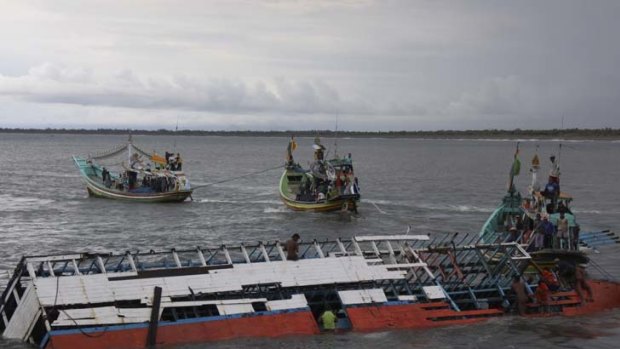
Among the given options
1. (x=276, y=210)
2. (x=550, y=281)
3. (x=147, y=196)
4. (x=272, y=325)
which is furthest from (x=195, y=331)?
(x=147, y=196)

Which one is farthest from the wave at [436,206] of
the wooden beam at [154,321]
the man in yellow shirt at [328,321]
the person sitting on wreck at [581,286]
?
the wooden beam at [154,321]

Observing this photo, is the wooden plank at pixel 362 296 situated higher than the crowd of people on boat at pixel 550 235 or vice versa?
the crowd of people on boat at pixel 550 235

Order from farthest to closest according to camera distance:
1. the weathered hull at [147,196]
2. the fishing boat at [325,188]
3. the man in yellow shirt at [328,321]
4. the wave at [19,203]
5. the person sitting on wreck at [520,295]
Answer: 1. the weathered hull at [147,196]
2. the wave at [19,203]
3. the fishing boat at [325,188]
4. the person sitting on wreck at [520,295]
5. the man in yellow shirt at [328,321]

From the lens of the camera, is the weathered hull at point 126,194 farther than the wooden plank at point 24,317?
Yes

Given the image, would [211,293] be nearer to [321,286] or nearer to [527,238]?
[321,286]

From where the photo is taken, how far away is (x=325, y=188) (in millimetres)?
49469

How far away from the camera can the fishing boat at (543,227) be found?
27.2 meters

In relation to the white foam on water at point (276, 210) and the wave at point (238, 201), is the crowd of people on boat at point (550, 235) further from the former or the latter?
the wave at point (238, 201)

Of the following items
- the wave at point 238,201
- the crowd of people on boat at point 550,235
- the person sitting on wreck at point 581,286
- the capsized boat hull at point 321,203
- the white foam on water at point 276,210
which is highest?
the crowd of people on boat at point 550,235

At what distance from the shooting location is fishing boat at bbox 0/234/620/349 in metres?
18.8

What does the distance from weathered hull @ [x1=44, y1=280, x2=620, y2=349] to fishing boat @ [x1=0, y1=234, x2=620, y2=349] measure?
1.1 inches

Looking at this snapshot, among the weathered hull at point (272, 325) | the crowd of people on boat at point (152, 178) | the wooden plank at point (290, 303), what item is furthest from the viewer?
the crowd of people on boat at point (152, 178)

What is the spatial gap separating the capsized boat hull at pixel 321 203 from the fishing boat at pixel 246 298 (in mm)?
22920

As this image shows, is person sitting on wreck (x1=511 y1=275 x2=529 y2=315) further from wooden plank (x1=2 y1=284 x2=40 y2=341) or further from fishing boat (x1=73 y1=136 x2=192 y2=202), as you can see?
fishing boat (x1=73 y1=136 x2=192 y2=202)
